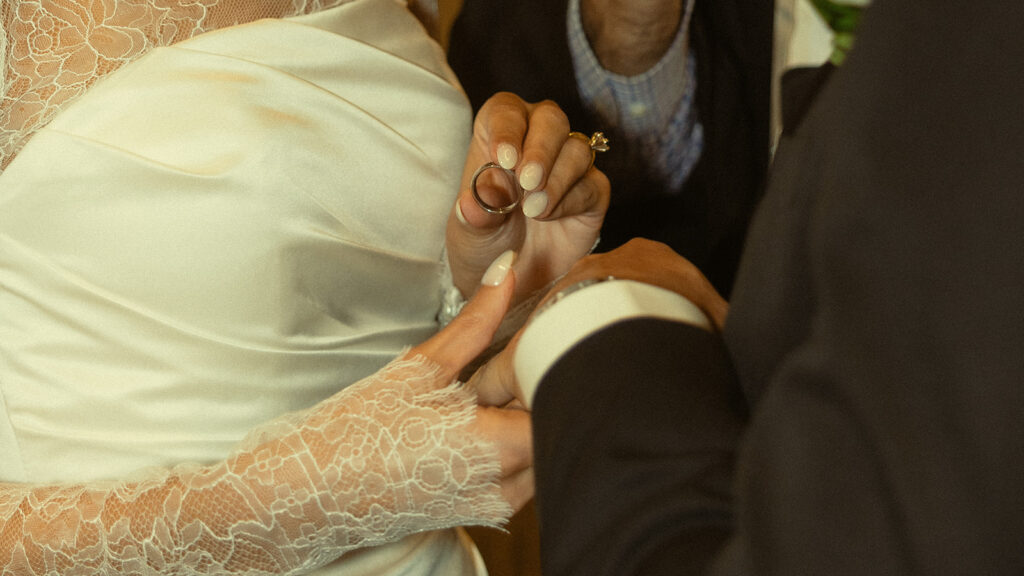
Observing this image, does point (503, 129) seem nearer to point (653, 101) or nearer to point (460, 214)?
point (460, 214)

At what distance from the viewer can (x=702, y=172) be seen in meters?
1.18

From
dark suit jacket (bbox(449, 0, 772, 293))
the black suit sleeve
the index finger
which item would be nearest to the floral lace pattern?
the index finger

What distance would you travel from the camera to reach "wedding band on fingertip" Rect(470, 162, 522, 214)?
802mm

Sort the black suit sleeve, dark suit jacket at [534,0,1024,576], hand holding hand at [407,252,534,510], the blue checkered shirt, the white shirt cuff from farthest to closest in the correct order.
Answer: the blue checkered shirt → hand holding hand at [407,252,534,510] → the white shirt cuff → the black suit sleeve → dark suit jacket at [534,0,1024,576]

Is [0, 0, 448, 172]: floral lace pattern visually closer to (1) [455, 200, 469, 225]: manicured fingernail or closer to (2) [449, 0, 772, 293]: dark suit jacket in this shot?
(1) [455, 200, 469, 225]: manicured fingernail

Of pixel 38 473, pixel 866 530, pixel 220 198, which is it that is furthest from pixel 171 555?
pixel 866 530

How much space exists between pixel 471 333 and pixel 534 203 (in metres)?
0.14

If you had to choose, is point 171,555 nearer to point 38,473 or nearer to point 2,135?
point 38,473

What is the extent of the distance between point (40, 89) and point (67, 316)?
233 mm

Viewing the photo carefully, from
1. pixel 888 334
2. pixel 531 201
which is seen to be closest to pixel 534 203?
pixel 531 201

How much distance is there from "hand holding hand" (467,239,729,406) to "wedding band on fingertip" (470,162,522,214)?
169mm

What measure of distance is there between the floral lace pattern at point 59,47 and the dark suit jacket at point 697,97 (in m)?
0.48

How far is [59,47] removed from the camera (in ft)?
2.66

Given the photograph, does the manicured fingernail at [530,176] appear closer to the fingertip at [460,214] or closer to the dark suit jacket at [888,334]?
the fingertip at [460,214]
